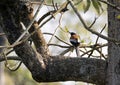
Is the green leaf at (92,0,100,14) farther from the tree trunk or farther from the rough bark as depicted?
the rough bark

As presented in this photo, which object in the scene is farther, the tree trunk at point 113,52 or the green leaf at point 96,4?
the tree trunk at point 113,52

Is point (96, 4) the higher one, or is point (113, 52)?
point (96, 4)

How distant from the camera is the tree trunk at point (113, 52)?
3291 millimetres

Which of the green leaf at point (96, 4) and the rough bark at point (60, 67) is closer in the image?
the green leaf at point (96, 4)

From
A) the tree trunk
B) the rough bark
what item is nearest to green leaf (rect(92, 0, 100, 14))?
the tree trunk

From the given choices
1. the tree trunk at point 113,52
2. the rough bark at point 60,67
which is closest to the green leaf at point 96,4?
the tree trunk at point 113,52

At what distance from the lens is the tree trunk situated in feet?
Answer: 10.8

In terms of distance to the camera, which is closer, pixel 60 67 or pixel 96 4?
pixel 96 4

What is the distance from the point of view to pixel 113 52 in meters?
3.34

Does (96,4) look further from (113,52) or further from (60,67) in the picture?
(60,67)

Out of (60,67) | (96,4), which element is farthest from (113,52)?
(96,4)

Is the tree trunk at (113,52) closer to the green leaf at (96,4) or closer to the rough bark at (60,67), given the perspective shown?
the rough bark at (60,67)

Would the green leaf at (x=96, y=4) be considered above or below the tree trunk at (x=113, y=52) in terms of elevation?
above

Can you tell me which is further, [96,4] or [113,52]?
[113,52]
